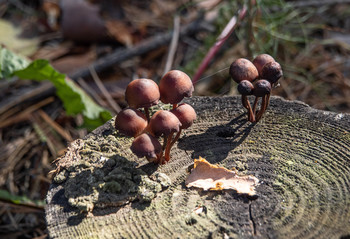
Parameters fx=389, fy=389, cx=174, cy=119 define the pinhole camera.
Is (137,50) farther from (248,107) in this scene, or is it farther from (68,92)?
(248,107)

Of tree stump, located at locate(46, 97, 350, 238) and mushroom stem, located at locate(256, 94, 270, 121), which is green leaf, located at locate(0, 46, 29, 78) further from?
mushroom stem, located at locate(256, 94, 270, 121)

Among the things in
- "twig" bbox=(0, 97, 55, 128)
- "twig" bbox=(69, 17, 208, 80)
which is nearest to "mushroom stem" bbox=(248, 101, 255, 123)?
"twig" bbox=(69, 17, 208, 80)

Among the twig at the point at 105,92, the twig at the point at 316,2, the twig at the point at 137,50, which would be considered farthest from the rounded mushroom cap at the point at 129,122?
the twig at the point at 316,2

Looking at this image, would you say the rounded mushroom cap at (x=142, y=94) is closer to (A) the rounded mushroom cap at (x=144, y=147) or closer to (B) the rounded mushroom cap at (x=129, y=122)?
(B) the rounded mushroom cap at (x=129, y=122)

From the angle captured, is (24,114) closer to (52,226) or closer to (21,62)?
(21,62)

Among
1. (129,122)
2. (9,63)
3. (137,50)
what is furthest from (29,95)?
(129,122)
